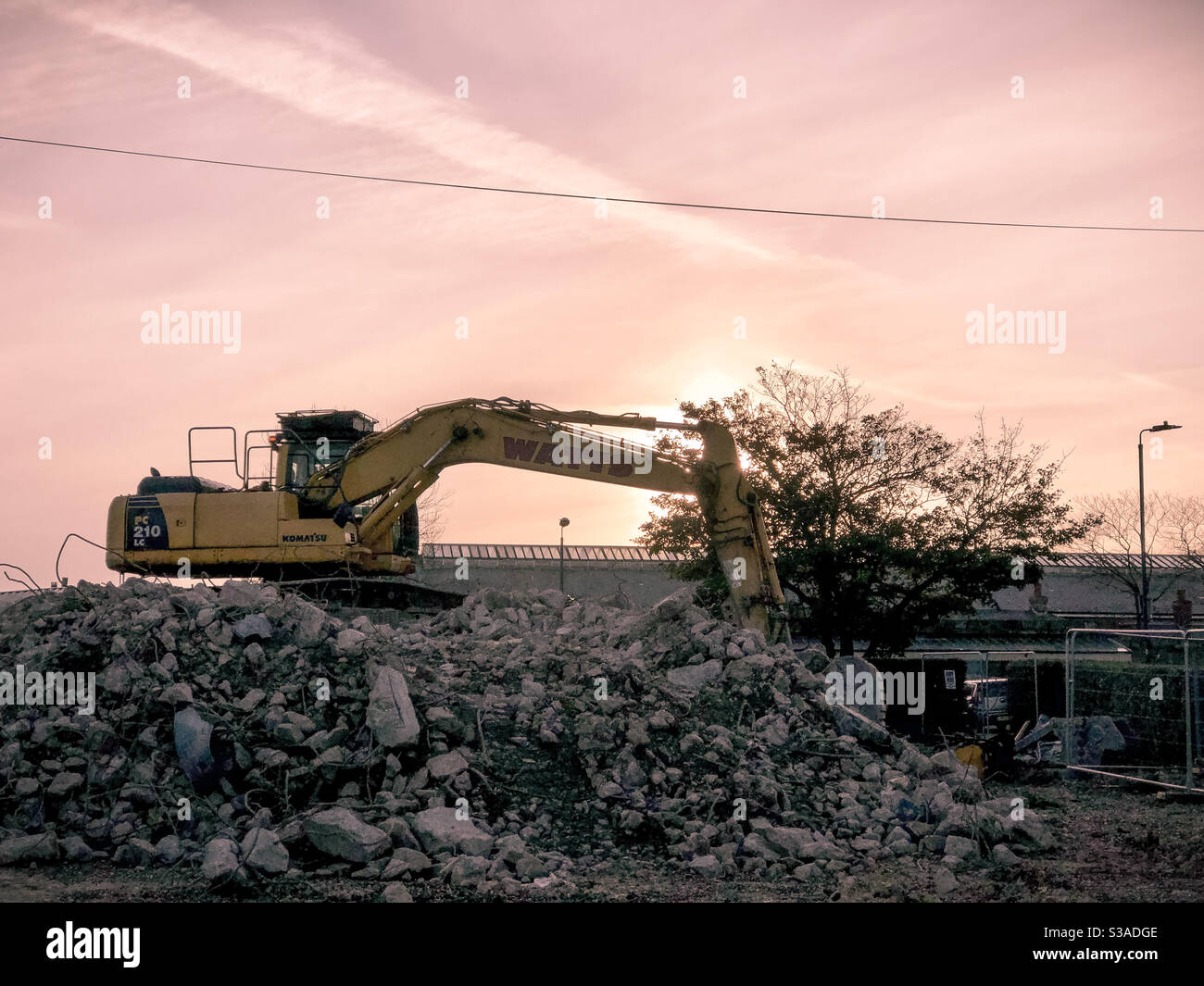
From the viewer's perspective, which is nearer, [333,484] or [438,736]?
[438,736]

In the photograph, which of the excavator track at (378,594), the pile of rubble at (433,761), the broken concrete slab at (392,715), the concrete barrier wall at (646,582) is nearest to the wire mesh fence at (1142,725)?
the pile of rubble at (433,761)

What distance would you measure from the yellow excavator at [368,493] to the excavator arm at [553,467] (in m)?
0.02

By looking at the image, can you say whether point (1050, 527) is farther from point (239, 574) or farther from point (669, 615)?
point (239, 574)

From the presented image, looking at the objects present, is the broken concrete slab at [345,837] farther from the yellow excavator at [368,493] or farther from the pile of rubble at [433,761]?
the yellow excavator at [368,493]

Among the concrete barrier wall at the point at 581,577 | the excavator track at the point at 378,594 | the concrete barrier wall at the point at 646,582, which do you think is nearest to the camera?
the excavator track at the point at 378,594

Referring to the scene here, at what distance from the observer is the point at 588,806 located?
35.4 ft

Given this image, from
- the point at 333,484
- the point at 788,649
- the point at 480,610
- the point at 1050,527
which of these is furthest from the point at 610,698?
the point at 1050,527

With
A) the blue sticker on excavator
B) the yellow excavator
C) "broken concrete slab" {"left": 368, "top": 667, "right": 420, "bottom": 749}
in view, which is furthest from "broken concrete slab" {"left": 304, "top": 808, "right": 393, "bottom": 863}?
the blue sticker on excavator

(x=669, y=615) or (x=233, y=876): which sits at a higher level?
(x=669, y=615)

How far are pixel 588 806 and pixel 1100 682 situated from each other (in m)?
11.7

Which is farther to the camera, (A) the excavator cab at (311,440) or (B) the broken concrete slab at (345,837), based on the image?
(A) the excavator cab at (311,440)

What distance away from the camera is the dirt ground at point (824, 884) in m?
8.96

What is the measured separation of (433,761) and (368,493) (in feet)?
21.8

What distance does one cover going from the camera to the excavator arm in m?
14.6
